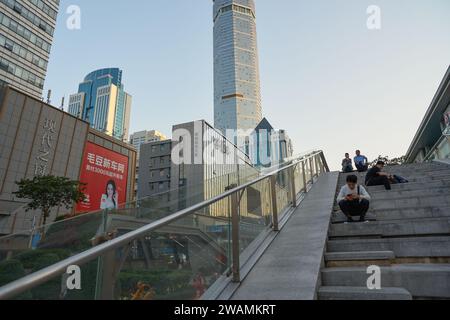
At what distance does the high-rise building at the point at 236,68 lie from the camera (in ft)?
409

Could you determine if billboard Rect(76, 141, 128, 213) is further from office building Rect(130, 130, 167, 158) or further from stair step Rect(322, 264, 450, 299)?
office building Rect(130, 130, 167, 158)

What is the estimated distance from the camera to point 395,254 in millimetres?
3305

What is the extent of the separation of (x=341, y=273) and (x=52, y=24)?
5814cm

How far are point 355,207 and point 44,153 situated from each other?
3088cm

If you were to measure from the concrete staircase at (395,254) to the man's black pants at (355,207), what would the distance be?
20 cm

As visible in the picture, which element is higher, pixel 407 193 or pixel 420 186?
pixel 420 186

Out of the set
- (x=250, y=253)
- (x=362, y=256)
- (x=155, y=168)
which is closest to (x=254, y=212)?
(x=250, y=253)

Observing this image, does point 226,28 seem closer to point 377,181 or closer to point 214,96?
point 214,96

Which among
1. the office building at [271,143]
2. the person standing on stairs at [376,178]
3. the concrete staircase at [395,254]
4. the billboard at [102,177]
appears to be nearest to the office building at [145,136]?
the office building at [271,143]

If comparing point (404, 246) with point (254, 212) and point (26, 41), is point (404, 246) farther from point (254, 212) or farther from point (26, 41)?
point (26, 41)

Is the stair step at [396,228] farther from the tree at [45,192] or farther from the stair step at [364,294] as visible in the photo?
the tree at [45,192]

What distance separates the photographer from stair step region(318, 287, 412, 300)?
7.83 feet
